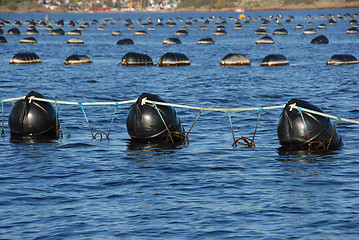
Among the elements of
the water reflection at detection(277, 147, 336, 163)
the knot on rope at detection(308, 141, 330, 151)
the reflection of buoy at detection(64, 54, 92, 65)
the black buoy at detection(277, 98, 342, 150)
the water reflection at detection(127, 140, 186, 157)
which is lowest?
the reflection of buoy at detection(64, 54, 92, 65)

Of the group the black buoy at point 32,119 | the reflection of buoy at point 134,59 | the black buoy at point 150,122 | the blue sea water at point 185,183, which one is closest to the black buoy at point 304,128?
the blue sea water at point 185,183

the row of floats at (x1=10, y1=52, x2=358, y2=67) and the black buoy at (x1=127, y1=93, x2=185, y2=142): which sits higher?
the black buoy at (x1=127, y1=93, x2=185, y2=142)

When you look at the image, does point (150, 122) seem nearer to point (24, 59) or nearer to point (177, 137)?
point (177, 137)

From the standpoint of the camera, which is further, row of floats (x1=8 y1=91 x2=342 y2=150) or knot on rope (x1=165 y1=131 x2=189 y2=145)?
knot on rope (x1=165 y1=131 x2=189 y2=145)

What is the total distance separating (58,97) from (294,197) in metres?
24.2

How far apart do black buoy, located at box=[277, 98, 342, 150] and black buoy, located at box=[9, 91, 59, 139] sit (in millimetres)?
8998

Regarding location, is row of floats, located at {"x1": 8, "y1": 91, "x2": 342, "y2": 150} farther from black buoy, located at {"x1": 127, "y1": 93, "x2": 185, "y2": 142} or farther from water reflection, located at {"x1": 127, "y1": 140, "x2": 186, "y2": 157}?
water reflection, located at {"x1": 127, "y1": 140, "x2": 186, "y2": 157}

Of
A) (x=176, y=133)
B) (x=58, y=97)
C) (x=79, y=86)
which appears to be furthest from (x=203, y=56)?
(x=176, y=133)

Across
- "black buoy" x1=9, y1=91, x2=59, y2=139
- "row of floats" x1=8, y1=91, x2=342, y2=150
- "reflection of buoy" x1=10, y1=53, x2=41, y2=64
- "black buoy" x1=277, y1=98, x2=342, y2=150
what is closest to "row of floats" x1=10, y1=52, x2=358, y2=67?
"reflection of buoy" x1=10, y1=53, x2=41, y2=64

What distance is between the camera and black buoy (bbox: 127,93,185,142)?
2269 cm

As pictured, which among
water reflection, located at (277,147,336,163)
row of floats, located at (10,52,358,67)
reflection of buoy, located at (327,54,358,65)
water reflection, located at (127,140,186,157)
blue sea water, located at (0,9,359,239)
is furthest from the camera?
row of floats, located at (10,52,358,67)

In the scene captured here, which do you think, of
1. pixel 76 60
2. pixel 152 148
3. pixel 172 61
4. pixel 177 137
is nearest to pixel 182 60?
pixel 172 61

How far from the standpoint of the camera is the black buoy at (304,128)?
21.2 m

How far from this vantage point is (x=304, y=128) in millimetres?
21250
